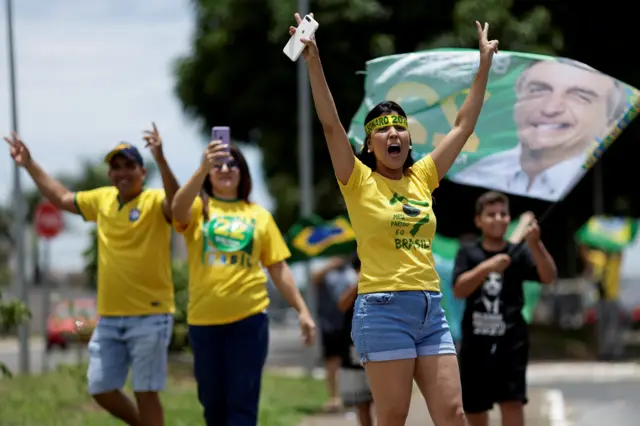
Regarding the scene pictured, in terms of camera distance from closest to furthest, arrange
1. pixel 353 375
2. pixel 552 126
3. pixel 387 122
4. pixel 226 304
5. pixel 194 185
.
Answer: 1. pixel 387 122
2. pixel 194 185
3. pixel 226 304
4. pixel 552 126
5. pixel 353 375

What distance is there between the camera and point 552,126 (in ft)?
25.8

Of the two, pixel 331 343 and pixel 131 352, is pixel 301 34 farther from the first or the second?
pixel 331 343

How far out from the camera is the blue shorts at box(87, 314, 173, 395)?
7.55 meters

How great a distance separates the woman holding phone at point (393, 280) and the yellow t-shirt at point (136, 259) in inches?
82.0

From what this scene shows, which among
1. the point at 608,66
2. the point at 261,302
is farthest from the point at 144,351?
the point at 608,66

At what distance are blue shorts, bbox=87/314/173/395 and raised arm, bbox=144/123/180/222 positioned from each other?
666 millimetres

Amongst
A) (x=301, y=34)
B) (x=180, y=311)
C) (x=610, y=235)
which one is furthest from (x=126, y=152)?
(x=610, y=235)

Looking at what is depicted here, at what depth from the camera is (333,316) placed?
13609 millimetres

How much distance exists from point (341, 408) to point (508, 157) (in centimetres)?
553

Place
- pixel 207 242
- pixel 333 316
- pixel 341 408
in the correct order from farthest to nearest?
pixel 333 316 → pixel 341 408 → pixel 207 242

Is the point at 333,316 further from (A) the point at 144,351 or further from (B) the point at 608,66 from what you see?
(B) the point at 608,66

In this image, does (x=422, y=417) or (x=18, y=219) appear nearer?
(x=422, y=417)

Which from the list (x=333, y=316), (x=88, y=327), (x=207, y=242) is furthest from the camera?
(x=333, y=316)

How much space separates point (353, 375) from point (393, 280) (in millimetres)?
3883
